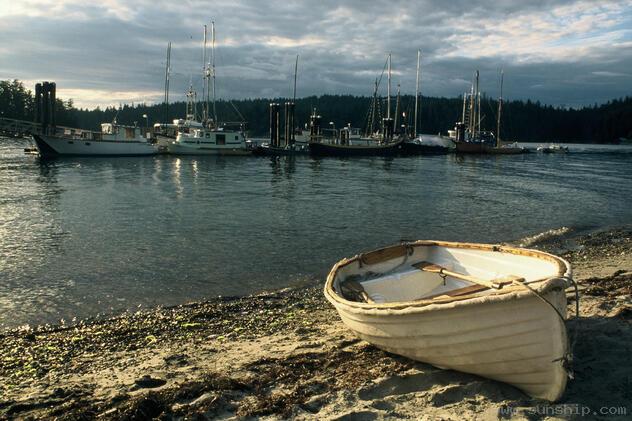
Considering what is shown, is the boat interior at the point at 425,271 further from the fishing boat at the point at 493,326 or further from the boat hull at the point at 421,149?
the boat hull at the point at 421,149

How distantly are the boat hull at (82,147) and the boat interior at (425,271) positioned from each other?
206ft

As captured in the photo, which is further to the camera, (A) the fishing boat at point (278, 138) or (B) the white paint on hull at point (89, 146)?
Answer: (A) the fishing boat at point (278, 138)

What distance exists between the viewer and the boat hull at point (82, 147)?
61562 mm

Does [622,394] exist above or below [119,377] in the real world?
above

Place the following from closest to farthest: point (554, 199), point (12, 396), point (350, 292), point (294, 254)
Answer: point (12, 396) < point (350, 292) < point (294, 254) < point (554, 199)

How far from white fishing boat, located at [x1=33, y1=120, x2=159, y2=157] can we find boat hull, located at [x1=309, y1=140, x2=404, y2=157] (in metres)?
24.6

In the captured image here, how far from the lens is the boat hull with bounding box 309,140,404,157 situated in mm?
76188

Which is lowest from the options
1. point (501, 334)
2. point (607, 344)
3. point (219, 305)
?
point (219, 305)

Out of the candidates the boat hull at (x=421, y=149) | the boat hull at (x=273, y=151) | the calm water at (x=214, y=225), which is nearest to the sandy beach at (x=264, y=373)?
the calm water at (x=214, y=225)

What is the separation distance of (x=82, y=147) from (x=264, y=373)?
2548 inches

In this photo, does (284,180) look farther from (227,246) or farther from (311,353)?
(311,353)

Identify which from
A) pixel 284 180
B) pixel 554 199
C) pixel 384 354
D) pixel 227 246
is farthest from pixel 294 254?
pixel 284 180

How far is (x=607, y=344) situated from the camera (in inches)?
250

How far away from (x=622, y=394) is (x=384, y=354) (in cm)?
267
